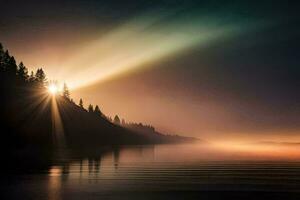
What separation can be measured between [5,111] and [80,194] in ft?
391

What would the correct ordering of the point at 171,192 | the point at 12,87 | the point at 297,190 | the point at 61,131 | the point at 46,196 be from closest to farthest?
the point at 46,196, the point at 171,192, the point at 297,190, the point at 12,87, the point at 61,131

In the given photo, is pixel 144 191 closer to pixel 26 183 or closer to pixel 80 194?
pixel 80 194

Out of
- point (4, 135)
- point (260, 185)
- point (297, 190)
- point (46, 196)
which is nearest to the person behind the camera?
point (46, 196)

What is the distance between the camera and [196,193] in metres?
39.9

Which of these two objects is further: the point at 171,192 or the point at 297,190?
the point at 297,190

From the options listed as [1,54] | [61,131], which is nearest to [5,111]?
[1,54]

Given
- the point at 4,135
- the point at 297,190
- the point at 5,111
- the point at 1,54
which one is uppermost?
the point at 1,54

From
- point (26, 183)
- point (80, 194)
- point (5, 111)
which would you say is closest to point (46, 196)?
point (80, 194)

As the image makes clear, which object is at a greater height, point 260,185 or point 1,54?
point 1,54

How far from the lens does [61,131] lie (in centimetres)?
19912

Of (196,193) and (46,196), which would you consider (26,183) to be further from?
(196,193)

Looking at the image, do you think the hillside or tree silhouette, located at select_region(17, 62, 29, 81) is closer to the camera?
the hillside

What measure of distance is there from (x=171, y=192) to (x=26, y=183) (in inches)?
771

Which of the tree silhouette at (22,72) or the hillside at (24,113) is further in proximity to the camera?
the tree silhouette at (22,72)
